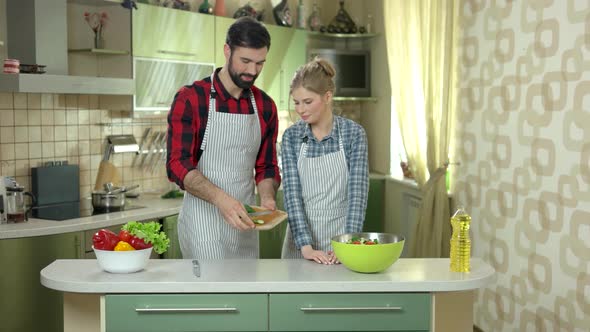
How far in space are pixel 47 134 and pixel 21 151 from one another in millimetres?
205

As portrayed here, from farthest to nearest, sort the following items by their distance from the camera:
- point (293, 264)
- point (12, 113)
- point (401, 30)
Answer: point (401, 30) → point (12, 113) → point (293, 264)

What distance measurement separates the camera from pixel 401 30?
5.41 metres

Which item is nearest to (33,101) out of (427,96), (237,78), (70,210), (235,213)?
(70,210)

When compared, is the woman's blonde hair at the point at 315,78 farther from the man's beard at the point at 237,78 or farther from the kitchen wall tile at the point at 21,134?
the kitchen wall tile at the point at 21,134

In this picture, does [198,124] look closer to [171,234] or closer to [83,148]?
[171,234]

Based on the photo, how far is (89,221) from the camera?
4.03m

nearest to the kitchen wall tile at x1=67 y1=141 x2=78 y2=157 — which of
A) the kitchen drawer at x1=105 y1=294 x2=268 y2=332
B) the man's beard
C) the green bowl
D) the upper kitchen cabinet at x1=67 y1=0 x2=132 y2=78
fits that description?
the upper kitchen cabinet at x1=67 y1=0 x2=132 y2=78

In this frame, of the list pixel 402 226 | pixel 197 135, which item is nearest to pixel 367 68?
pixel 402 226

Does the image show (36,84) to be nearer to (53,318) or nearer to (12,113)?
(12,113)

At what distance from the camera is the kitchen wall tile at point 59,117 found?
15.1ft

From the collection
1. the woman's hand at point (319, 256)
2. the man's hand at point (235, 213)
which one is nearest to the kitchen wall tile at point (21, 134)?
the man's hand at point (235, 213)

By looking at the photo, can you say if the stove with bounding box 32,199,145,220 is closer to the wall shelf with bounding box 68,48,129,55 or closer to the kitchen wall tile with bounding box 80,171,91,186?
the kitchen wall tile with bounding box 80,171,91,186

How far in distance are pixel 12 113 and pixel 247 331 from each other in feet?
8.54

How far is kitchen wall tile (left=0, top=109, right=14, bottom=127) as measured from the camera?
4312 millimetres
